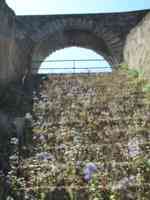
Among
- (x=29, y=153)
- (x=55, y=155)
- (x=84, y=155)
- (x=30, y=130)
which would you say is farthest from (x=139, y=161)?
(x=30, y=130)

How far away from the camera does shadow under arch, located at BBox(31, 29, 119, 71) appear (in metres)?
15.3

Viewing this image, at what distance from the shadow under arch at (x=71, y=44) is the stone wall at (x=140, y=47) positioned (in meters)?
1.82

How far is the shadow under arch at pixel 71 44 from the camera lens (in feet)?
50.3

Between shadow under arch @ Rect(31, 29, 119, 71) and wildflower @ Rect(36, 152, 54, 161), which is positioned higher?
shadow under arch @ Rect(31, 29, 119, 71)

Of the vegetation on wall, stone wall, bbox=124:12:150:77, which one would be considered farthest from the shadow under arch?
the vegetation on wall

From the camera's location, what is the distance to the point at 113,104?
8.12 meters

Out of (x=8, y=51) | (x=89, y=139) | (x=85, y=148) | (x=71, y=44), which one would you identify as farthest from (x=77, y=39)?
(x=85, y=148)

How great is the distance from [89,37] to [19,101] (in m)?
7.37

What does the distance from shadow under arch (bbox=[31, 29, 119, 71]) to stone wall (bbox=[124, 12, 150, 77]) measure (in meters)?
1.82

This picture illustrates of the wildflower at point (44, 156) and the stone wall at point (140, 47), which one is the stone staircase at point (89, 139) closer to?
the wildflower at point (44, 156)

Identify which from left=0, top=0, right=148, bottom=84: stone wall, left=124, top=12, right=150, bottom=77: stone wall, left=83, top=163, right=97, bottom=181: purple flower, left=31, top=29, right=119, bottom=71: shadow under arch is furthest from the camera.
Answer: left=31, top=29, right=119, bottom=71: shadow under arch

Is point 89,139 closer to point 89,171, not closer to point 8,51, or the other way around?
point 89,171

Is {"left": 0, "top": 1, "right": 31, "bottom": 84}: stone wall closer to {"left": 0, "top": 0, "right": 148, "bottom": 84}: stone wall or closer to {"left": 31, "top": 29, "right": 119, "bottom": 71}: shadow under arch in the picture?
{"left": 0, "top": 0, "right": 148, "bottom": 84}: stone wall

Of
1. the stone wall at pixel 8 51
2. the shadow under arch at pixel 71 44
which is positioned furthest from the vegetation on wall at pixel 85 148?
the shadow under arch at pixel 71 44
